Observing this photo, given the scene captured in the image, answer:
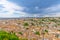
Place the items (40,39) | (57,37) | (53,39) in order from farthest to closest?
(57,37) < (53,39) < (40,39)

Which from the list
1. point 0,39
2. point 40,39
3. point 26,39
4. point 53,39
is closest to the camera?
point 0,39

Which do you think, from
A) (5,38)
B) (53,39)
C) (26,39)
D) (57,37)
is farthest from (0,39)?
(57,37)

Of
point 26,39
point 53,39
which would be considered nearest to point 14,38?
point 26,39

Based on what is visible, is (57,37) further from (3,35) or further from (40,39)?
(3,35)

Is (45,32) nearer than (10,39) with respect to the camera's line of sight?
No

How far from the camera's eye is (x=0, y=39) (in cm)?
2812

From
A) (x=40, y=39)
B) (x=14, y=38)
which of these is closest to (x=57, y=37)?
(x=40, y=39)

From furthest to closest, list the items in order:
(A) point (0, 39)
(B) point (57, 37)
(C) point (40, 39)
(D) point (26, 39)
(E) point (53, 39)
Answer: (B) point (57, 37) → (E) point (53, 39) → (C) point (40, 39) → (D) point (26, 39) → (A) point (0, 39)

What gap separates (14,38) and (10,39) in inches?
22.2

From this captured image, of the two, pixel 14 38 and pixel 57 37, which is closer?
pixel 14 38

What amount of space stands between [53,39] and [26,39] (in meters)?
6.70

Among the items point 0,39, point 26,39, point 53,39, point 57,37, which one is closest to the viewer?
point 0,39

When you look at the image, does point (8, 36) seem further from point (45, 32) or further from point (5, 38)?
point (45, 32)

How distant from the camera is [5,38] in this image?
28531mm
